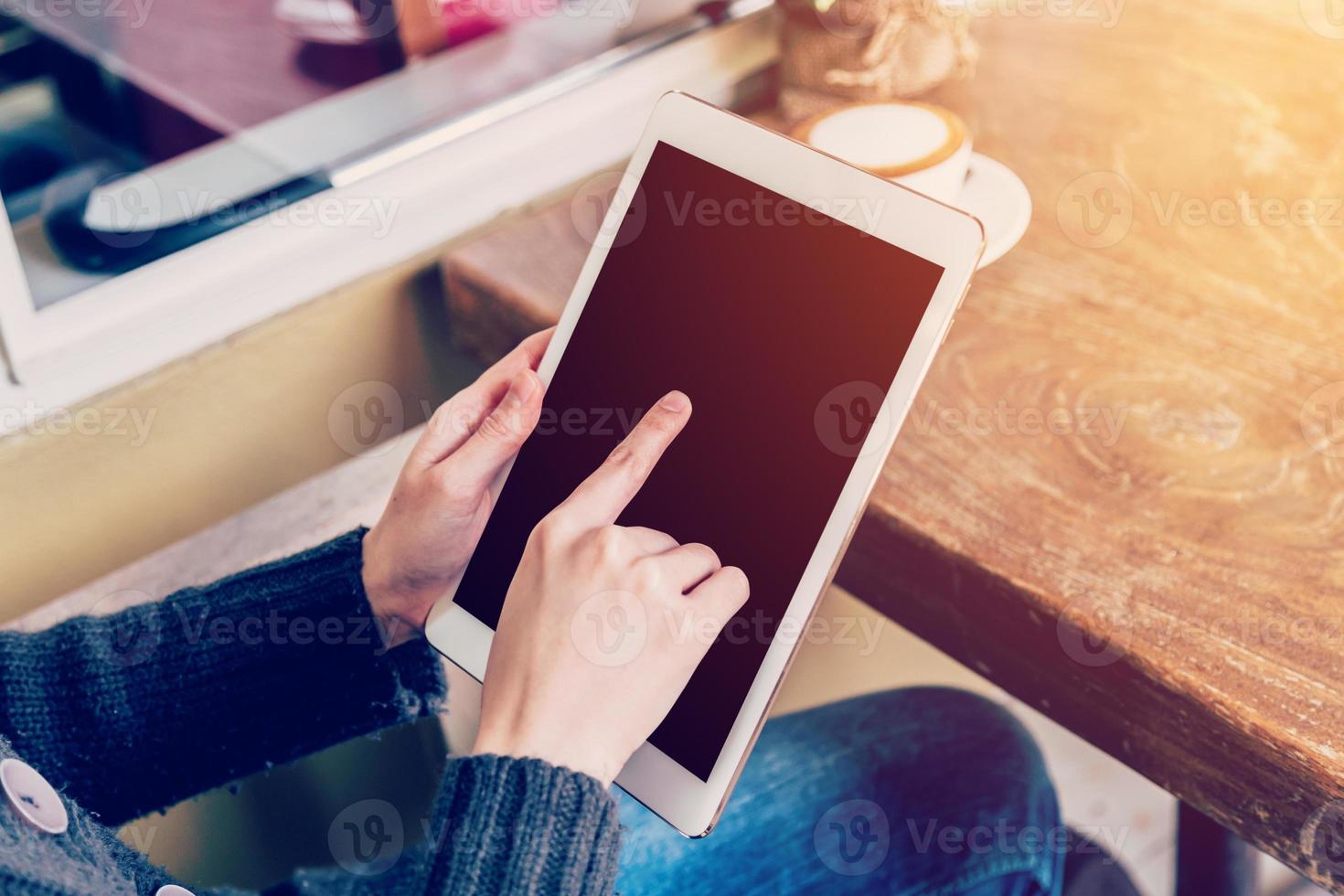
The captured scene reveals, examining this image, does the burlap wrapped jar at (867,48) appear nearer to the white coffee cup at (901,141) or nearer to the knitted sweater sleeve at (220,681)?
the white coffee cup at (901,141)

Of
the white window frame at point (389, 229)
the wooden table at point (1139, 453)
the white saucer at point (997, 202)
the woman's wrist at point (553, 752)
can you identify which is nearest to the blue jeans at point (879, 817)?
the wooden table at point (1139, 453)

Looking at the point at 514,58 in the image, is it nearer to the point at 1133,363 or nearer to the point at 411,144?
the point at 411,144

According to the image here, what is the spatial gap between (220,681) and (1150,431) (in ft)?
1.98

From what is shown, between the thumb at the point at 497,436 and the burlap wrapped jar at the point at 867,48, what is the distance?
468 mm

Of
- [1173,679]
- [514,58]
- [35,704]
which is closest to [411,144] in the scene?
[514,58]

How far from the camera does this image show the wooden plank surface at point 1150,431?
0.57 m

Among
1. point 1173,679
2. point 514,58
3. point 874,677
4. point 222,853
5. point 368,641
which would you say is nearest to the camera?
point 1173,679

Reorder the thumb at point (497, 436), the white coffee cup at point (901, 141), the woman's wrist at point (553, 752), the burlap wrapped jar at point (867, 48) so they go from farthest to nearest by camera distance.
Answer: the burlap wrapped jar at point (867, 48), the white coffee cup at point (901, 141), the thumb at point (497, 436), the woman's wrist at point (553, 752)

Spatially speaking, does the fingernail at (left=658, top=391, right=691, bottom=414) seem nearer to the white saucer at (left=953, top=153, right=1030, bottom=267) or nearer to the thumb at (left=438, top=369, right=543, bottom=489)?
the thumb at (left=438, top=369, right=543, bottom=489)

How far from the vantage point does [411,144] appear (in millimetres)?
879

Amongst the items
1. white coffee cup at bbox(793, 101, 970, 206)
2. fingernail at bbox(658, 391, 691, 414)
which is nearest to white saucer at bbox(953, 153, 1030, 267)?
white coffee cup at bbox(793, 101, 970, 206)

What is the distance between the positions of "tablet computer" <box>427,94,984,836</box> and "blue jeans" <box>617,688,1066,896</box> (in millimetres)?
165

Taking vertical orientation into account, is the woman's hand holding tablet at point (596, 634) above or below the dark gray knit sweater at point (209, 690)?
above

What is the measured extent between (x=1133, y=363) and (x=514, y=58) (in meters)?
0.60
